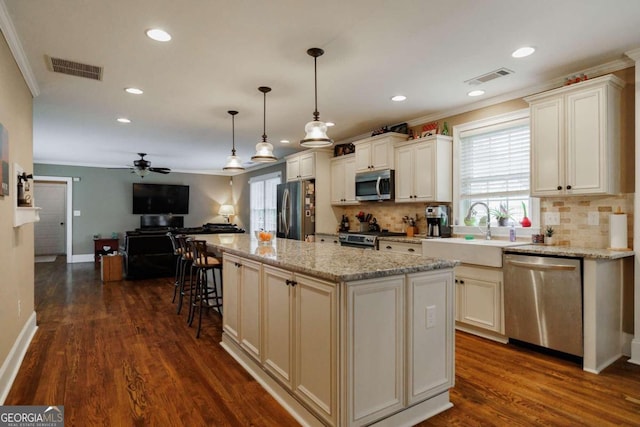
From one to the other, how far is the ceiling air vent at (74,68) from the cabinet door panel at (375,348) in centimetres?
309

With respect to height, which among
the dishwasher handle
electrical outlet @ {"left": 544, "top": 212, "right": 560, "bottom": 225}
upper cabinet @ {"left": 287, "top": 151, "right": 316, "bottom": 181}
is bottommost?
the dishwasher handle

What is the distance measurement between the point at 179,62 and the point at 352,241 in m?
3.05

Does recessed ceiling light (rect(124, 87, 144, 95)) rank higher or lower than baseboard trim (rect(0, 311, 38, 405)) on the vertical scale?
higher

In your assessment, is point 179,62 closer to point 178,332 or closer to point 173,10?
point 173,10

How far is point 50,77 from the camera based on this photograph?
3.38 m

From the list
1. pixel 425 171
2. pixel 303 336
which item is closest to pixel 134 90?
pixel 303 336

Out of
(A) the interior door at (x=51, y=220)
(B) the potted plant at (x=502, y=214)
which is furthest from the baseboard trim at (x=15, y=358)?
(A) the interior door at (x=51, y=220)

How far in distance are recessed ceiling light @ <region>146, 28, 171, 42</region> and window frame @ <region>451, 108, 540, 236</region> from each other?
3.33 m

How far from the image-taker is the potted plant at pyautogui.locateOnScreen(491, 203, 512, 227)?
3925 mm

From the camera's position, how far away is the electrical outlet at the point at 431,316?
2.13 m

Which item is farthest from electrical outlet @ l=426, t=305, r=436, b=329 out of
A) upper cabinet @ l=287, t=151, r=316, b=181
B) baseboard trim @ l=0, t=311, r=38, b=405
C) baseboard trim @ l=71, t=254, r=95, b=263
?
baseboard trim @ l=71, t=254, r=95, b=263

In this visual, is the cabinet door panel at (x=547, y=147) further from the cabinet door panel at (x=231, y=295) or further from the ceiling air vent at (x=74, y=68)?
the ceiling air vent at (x=74, y=68)

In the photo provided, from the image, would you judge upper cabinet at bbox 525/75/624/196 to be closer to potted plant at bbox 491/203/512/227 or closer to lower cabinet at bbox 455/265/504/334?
potted plant at bbox 491/203/512/227

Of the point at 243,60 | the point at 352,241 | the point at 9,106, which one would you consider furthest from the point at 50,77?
the point at 352,241
